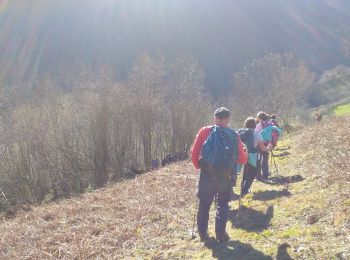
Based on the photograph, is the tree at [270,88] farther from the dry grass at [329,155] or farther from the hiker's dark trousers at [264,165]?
the hiker's dark trousers at [264,165]

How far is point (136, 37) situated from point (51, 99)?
281 ft

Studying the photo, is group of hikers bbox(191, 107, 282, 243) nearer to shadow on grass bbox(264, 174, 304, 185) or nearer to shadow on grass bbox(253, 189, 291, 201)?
shadow on grass bbox(253, 189, 291, 201)

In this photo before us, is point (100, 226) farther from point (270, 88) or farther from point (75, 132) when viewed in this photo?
point (270, 88)

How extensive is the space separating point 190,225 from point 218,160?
7.97ft

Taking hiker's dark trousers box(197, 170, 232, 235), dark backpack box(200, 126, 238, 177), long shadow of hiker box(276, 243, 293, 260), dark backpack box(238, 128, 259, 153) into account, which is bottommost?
long shadow of hiker box(276, 243, 293, 260)

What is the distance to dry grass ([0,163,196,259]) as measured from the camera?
760 cm

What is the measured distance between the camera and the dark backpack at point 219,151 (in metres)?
6.37

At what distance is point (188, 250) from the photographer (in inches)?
270

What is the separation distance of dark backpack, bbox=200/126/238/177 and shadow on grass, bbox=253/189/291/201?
329cm

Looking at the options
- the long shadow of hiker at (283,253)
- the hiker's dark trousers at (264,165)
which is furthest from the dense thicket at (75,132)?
the long shadow of hiker at (283,253)

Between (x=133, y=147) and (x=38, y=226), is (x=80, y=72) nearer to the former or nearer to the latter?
(x=133, y=147)

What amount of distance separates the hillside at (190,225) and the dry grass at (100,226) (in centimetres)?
2

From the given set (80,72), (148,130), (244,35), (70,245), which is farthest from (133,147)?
(244,35)

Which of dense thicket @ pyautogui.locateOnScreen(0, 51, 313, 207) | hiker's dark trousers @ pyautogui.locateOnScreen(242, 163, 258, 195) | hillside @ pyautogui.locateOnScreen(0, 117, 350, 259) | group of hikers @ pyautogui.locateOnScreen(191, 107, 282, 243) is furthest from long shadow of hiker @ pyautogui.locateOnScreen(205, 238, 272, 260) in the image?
dense thicket @ pyautogui.locateOnScreen(0, 51, 313, 207)
